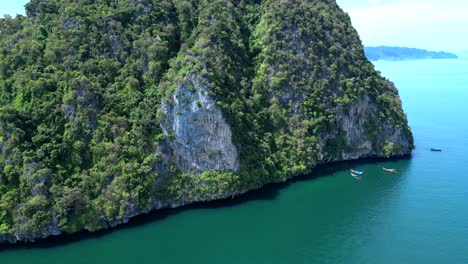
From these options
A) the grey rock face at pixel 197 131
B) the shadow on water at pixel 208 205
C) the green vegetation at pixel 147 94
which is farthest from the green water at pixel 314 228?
the grey rock face at pixel 197 131

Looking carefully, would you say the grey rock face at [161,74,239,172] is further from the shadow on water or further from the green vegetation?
the shadow on water

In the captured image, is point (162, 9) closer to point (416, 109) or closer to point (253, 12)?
point (253, 12)

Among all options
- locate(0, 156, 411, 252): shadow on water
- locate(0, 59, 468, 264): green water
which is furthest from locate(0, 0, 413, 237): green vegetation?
→ locate(0, 59, 468, 264): green water

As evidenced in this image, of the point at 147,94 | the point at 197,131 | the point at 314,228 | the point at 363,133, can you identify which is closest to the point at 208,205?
the point at 197,131

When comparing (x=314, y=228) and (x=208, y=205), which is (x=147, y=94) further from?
(x=314, y=228)

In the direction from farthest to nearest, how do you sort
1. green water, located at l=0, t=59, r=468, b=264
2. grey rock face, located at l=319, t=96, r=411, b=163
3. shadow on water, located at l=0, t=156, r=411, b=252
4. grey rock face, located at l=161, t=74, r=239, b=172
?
grey rock face, located at l=319, t=96, r=411, b=163 < grey rock face, located at l=161, t=74, r=239, b=172 < shadow on water, located at l=0, t=156, r=411, b=252 < green water, located at l=0, t=59, r=468, b=264

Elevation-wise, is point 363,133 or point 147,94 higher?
point 147,94
